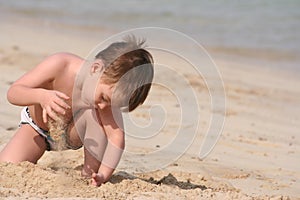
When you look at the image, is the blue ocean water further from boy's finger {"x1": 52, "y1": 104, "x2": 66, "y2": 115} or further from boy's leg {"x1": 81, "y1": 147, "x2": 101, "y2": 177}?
boy's finger {"x1": 52, "y1": 104, "x2": 66, "y2": 115}

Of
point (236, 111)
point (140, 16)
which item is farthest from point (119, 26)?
point (236, 111)

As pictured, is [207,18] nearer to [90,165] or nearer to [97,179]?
[90,165]

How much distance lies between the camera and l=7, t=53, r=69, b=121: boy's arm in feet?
9.78

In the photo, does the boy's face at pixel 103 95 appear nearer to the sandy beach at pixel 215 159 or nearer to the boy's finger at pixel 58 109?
the boy's finger at pixel 58 109

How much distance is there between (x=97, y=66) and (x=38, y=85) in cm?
33

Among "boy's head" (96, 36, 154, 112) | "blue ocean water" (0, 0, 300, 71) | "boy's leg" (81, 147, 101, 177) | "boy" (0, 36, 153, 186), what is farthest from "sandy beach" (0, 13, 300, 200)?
"blue ocean water" (0, 0, 300, 71)

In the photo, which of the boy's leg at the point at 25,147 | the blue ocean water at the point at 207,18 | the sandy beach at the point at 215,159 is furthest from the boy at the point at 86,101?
the blue ocean water at the point at 207,18

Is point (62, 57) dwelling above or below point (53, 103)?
above

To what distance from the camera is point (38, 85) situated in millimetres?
3148

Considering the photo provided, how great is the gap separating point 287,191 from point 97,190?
122 centimetres

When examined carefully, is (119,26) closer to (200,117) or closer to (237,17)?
(237,17)

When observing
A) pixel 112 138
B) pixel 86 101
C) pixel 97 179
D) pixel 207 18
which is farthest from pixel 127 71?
pixel 207 18

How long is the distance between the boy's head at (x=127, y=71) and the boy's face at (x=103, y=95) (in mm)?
21

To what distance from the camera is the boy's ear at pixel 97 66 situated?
309cm
